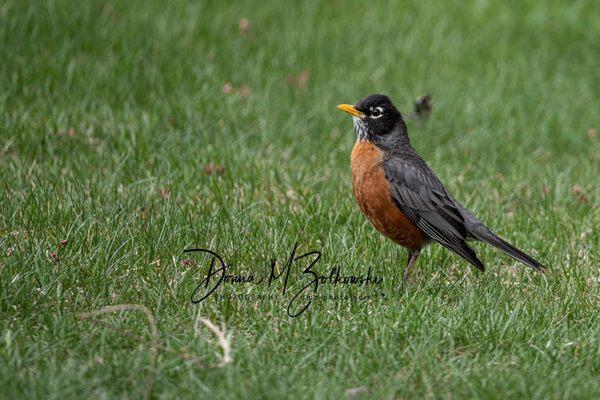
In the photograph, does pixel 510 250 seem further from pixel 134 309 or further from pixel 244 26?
pixel 244 26

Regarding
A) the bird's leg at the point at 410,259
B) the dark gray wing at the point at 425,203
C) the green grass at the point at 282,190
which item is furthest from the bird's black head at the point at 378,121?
the bird's leg at the point at 410,259

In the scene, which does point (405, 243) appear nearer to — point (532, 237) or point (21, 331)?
point (532, 237)

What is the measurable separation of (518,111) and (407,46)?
154 centimetres

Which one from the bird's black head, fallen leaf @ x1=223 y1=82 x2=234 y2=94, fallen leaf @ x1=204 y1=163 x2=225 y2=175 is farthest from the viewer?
fallen leaf @ x1=223 y1=82 x2=234 y2=94

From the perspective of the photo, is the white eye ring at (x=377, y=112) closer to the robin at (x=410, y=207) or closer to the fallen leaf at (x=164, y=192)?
the robin at (x=410, y=207)

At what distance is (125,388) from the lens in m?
3.57

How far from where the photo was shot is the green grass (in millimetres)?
3852

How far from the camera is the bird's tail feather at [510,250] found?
4.89 m

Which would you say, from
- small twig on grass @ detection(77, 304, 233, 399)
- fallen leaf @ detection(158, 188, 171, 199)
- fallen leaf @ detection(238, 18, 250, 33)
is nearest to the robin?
fallen leaf @ detection(158, 188, 171, 199)

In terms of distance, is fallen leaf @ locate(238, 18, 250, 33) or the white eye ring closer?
the white eye ring

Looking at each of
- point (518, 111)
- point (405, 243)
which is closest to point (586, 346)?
point (405, 243)

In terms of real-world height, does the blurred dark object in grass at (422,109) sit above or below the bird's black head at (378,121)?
below

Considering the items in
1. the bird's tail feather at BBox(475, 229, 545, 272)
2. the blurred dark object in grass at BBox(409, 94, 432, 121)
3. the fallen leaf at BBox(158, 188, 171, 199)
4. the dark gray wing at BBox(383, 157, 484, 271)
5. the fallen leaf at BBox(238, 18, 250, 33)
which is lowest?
the fallen leaf at BBox(158, 188, 171, 199)

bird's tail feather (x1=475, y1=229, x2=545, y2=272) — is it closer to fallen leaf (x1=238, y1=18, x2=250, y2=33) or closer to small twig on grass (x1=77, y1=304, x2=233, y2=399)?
small twig on grass (x1=77, y1=304, x2=233, y2=399)
